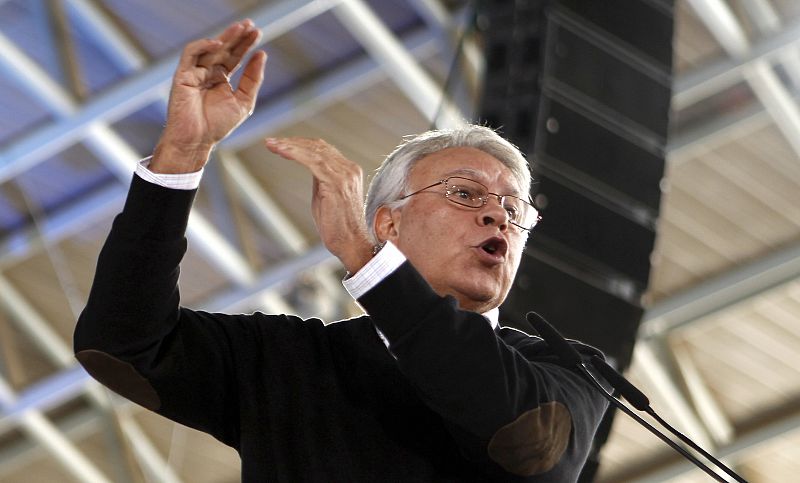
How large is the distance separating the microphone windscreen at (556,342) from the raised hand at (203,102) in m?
0.55

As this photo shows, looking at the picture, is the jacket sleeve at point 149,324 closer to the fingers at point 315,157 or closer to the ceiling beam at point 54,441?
the fingers at point 315,157

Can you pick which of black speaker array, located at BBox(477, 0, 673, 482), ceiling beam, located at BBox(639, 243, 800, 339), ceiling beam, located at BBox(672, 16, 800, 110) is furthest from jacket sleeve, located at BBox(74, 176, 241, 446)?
ceiling beam, located at BBox(639, 243, 800, 339)

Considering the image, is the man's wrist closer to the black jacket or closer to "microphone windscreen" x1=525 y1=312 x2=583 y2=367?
the black jacket

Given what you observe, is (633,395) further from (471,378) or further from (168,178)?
(168,178)

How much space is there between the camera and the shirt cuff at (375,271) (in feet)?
6.80

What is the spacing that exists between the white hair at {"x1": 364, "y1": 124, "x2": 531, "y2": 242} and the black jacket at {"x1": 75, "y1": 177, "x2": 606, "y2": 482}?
33cm

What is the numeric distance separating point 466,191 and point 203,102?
50cm

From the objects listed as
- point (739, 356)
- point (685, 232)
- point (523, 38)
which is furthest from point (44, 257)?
point (523, 38)

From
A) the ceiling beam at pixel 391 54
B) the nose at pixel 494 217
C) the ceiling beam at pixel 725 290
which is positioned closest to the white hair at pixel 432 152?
the nose at pixel 494 217

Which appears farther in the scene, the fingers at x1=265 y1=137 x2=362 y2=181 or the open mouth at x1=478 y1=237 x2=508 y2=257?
the open mouth at x1=478 y1=237 x2=508 y2=257

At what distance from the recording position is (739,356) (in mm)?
11414

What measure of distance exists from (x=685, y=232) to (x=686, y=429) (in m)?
2.05

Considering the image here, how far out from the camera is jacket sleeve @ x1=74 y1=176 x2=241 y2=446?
2.13 metres

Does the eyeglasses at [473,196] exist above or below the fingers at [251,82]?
above
